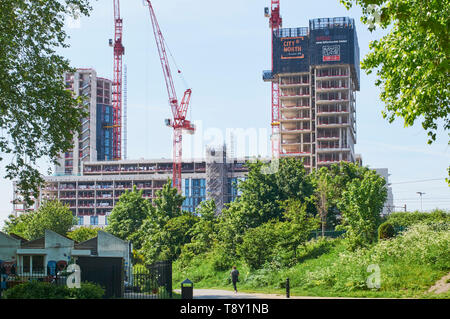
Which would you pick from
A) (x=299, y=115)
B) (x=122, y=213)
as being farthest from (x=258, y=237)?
(x=299, y=115)

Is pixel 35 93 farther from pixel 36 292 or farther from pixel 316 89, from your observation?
pixel 316 89

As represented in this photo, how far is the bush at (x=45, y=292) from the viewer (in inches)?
749

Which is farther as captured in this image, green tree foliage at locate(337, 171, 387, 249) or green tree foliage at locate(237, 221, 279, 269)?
green tree foliage at locate(237, 221, 279, 269)

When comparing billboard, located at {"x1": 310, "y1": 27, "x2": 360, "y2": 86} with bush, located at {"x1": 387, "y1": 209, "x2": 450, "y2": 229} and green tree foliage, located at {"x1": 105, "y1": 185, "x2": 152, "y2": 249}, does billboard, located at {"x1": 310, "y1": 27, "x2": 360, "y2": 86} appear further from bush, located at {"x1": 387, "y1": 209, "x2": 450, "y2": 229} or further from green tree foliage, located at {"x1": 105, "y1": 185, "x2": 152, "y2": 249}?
green tree foliage, located at {"x1": 105, "y1": 185, "x2": 152, "y2": 249}

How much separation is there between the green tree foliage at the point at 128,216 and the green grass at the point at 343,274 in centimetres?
2214

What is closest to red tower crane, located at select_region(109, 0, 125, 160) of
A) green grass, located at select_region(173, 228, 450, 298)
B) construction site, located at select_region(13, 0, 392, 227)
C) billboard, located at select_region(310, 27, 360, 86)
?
construction site, located at select_region(13, 0, 392, 227)

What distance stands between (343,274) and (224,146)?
114 meters

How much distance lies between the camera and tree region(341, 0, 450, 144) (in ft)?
58.7

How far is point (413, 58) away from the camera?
66.4 feet

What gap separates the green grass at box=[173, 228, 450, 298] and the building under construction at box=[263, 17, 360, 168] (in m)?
80.6

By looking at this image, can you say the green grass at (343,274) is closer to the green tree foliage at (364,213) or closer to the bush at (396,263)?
the bush at (396,263)

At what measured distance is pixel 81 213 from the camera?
526 ft
